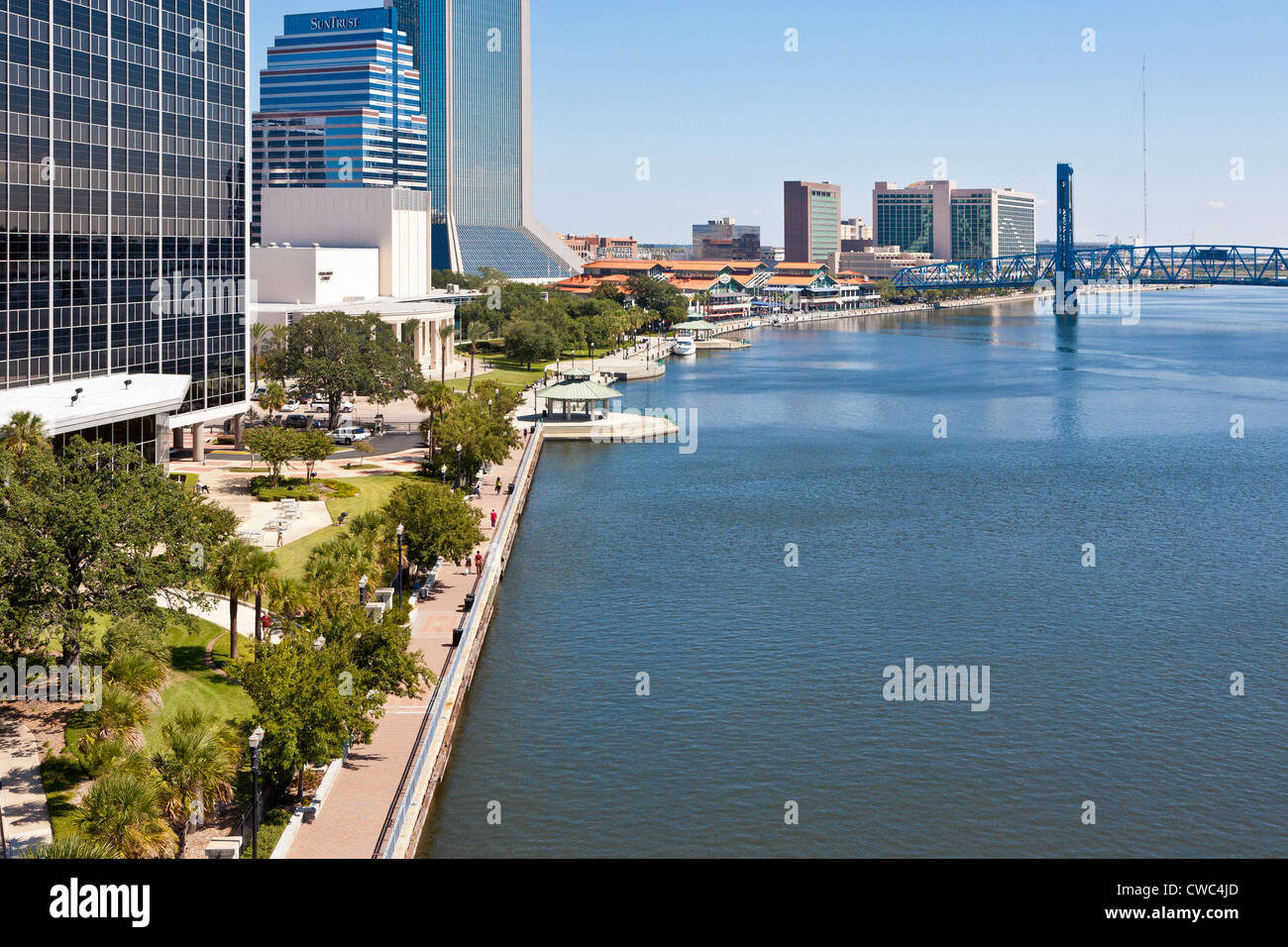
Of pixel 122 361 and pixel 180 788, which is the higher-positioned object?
pixel 122 361

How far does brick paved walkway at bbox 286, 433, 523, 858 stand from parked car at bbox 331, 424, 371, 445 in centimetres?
3677

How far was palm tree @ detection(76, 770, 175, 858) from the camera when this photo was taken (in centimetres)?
2411

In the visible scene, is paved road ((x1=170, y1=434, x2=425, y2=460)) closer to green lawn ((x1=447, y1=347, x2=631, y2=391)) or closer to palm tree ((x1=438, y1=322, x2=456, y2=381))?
green lawn ((x1=447, y1=347, x2=631, y2=391))

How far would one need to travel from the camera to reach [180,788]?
86.5 ft

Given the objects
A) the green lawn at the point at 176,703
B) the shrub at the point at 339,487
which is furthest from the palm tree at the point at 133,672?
the shrub at the point at 339,487

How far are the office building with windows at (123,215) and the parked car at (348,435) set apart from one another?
1039 cm

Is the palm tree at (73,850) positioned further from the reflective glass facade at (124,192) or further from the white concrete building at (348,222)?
the white concrete building at (348,222)

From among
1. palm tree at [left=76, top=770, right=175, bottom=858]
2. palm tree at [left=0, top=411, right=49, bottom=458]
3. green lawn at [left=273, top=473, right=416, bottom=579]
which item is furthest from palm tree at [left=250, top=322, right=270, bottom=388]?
palm tree at [left=76, top=770, right=175, bottom=858]

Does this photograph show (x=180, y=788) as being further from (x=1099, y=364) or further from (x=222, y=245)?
(x=1099, y=364)

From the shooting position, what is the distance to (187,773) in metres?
26.4

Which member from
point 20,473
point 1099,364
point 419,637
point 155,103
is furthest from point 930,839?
point 1099,364

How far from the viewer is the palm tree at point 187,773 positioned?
2631 centimetres

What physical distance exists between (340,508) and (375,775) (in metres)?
30.7
